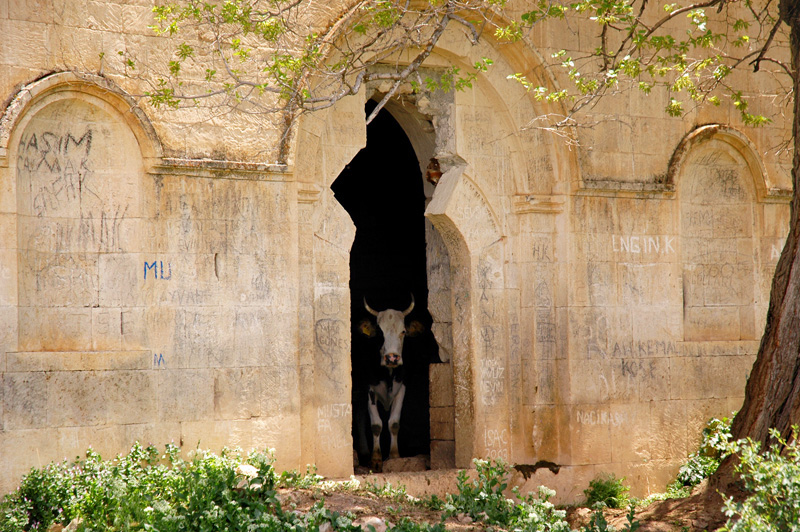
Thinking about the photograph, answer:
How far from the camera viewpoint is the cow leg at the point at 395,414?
10961 mm

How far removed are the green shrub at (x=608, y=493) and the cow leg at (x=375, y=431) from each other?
2362 mm

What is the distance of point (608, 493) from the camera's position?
984cm

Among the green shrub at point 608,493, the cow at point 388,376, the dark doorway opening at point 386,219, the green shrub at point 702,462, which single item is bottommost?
the green shrub at point 608,493

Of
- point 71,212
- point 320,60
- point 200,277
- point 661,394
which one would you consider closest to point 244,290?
point 200,277

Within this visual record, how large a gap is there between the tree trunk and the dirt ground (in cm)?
26

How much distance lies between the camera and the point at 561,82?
33.5 ft

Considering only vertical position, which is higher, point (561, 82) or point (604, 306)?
point (561, 82)

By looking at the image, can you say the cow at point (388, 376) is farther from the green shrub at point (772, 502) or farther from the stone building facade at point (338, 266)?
the green shrub at point (772, 502)

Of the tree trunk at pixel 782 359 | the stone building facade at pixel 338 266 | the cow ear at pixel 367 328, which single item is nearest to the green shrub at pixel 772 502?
the tree trunk at pixel 782 359

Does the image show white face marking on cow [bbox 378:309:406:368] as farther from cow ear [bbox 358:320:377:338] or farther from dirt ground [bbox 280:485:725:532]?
dirt ground [bbox 280:485:725:532]

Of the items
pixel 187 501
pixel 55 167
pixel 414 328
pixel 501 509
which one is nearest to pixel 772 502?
pixel 501 509

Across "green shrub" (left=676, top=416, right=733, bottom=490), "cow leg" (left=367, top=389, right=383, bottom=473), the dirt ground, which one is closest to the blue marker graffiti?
the dirt ground

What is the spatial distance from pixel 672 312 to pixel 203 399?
5360 millimetres

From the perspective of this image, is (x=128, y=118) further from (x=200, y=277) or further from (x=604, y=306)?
(x=604, y=306)
